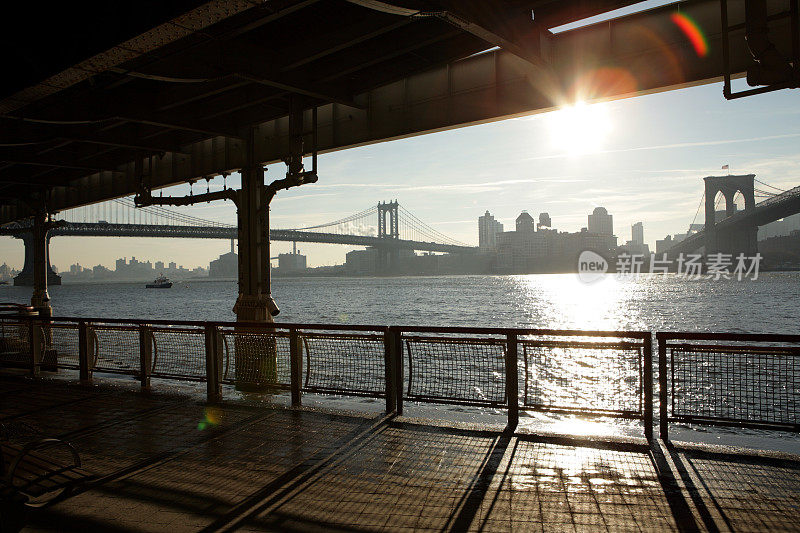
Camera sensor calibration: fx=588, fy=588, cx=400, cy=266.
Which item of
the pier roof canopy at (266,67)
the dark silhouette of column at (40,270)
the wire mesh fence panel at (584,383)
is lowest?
the wire mesh fence panel at (584,383)

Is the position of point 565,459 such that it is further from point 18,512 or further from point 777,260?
point 777,260

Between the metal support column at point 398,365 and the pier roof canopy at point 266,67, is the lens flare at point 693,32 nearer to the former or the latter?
the pier roof canopy at point 266,67

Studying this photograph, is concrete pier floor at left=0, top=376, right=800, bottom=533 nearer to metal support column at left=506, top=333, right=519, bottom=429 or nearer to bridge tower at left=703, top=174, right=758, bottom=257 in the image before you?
metal support column at left=506, top=333, right=519, bottom=429

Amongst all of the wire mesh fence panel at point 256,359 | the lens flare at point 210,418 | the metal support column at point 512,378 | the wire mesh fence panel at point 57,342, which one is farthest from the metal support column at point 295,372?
the wire mesh fence panel at point 57,342

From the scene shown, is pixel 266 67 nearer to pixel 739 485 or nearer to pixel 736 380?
pixel 739 485

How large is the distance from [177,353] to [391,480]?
5924 mm

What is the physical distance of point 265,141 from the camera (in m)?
15.9

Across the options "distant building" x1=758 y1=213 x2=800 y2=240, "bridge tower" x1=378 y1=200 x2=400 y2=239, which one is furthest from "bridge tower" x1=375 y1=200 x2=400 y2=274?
"distant building" x1=758 y1=213 x2=800 y2=240

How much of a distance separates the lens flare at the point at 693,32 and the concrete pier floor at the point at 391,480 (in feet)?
19.9

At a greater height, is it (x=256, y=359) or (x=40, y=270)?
(x=40, y=270)

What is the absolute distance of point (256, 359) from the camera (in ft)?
30.6

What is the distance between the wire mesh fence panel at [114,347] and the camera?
10.5 m

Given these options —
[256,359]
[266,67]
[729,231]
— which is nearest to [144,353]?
[256,359]

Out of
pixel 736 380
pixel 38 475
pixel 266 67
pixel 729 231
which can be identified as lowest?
pixel 736 380
